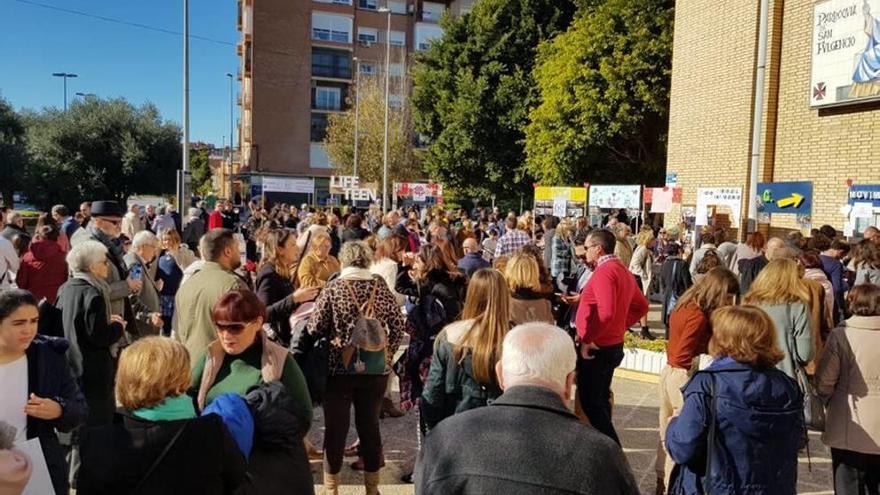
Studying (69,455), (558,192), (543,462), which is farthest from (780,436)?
(558,192)

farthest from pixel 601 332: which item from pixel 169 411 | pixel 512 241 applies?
pixel 512 241

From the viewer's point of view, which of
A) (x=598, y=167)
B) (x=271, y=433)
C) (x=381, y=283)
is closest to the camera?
(x=271, y=433)

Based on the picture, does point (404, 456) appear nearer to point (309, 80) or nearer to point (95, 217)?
point (95, 217)

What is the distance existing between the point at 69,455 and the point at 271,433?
2180 mm

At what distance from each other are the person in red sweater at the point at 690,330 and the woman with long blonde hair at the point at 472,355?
1408mm

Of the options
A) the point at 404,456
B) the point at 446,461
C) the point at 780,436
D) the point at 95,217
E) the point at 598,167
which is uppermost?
the point at 598,167

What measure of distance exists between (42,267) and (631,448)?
6289 mm

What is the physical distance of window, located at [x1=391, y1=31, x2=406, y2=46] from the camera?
5250cm

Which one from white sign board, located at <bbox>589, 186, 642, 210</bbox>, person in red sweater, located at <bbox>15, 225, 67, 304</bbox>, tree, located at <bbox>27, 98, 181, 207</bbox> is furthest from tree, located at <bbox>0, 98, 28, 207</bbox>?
person in red sweater, located at <bbox>15, 225, 67, 304</bbox>

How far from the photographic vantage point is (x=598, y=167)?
26.5m

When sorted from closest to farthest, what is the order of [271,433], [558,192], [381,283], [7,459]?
[7,459], [271,433], [381,283], [558,192]

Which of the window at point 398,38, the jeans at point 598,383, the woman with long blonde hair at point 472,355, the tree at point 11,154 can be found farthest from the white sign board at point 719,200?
the window at point 398,38

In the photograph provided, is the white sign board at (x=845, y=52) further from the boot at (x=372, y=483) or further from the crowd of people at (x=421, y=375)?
the boot at (x=372, y=483)

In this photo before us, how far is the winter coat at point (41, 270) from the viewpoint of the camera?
7.20 m
